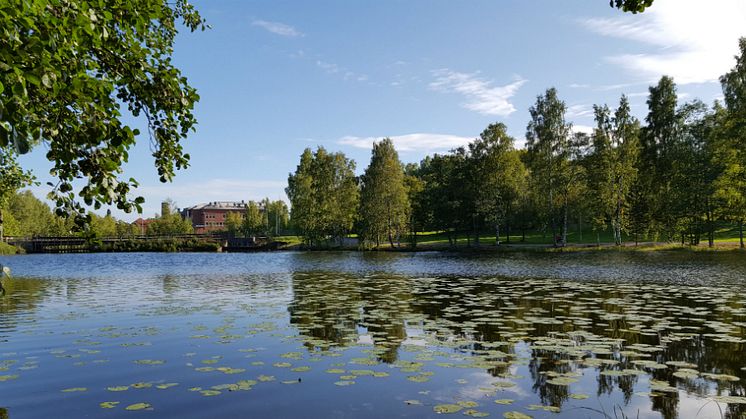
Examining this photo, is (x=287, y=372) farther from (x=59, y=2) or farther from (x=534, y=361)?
(x=59, y=2)

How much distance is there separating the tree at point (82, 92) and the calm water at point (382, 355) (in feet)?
15.6

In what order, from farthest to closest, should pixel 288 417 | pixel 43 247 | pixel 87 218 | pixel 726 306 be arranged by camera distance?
pixel 43 247 < pixel 726 306 < pixel 288 417 < pixel 87 218

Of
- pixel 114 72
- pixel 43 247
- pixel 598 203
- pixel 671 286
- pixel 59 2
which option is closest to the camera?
pixel 59 2

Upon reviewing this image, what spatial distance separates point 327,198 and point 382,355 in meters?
81.3

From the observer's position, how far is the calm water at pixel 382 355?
8.39 m

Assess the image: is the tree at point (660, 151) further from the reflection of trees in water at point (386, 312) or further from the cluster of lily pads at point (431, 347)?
the reflection of trees in water at point (386, 312)

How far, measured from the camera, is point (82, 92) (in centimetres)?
493

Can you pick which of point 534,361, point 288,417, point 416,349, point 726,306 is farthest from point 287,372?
point 726,306

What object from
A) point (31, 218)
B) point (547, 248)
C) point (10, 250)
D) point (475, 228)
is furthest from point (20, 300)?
point (31, 218)

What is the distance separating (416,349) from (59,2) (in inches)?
410

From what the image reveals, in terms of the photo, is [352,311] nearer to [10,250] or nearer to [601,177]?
[601,177]

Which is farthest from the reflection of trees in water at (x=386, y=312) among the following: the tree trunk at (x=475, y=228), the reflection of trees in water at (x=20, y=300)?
the tree trunk at (x=475, y=228)

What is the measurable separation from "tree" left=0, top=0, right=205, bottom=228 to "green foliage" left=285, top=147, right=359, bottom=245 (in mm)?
83683

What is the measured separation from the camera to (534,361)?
10930 millimetres
